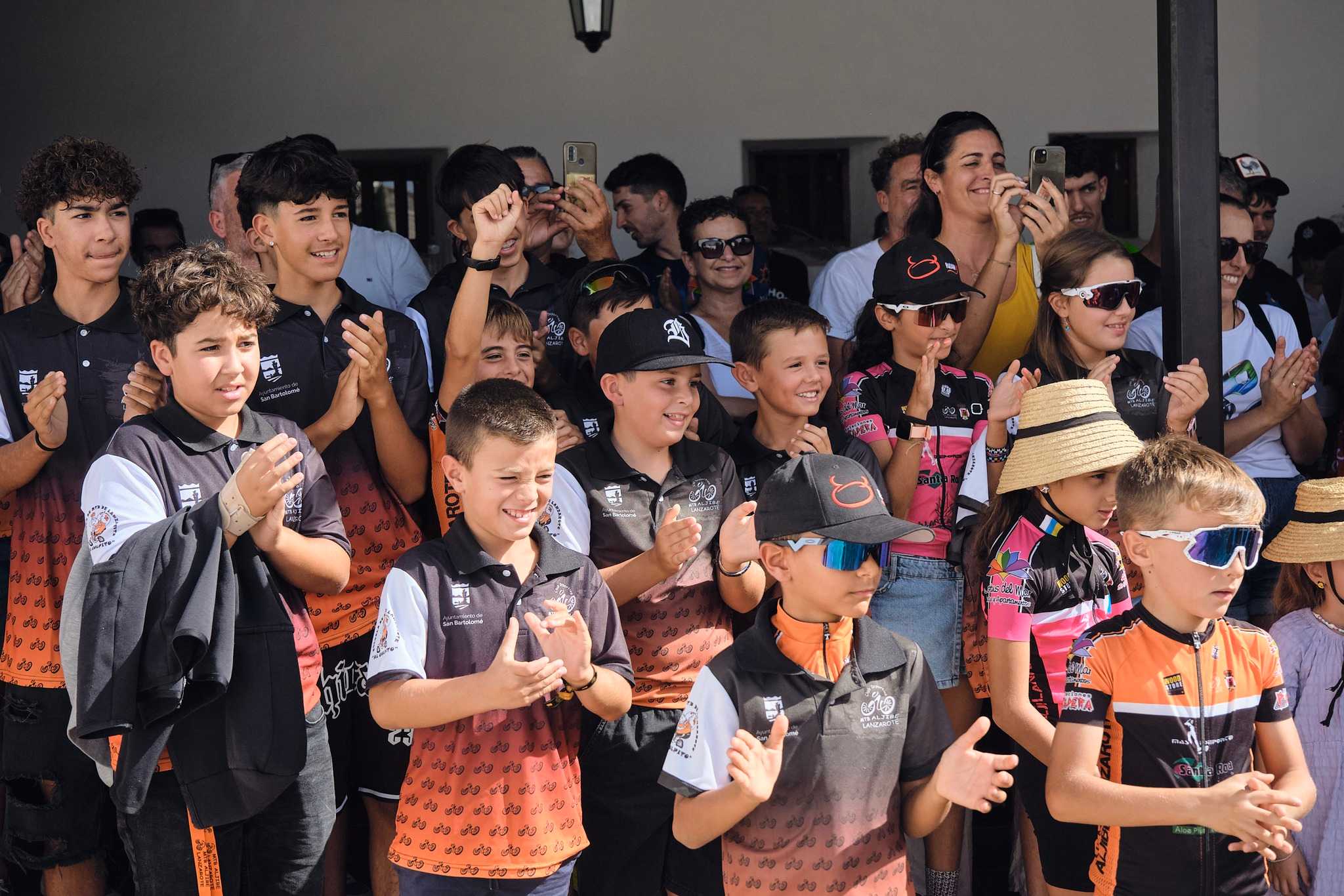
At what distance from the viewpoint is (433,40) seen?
6.30 m

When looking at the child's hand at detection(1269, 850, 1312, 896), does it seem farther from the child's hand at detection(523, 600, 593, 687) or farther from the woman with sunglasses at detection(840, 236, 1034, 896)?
the child's hand at detection(523, 600, 593, 687)

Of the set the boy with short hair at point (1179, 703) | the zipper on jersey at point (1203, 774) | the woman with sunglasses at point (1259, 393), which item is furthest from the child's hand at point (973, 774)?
the woman with sunglasses at point (1259, 393)

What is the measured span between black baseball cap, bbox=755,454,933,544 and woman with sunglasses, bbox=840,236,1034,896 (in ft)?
3.51

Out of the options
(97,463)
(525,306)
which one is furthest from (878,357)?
(97,463)

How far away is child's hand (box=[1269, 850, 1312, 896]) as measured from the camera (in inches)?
122

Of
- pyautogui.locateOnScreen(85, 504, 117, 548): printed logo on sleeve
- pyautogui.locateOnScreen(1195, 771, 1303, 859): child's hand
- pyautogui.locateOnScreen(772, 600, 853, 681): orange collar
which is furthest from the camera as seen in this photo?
pyautogui.locateOnScreen(85, 504, 117, 548): printed logo on sleeve

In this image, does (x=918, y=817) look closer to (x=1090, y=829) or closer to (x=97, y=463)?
(x=1090, y=829)

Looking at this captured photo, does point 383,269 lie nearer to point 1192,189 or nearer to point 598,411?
point 598,411

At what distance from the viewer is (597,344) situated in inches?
154

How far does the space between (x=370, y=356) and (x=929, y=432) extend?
1.51 m

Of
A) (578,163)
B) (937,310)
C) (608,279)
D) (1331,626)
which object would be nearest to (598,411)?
(608,279)

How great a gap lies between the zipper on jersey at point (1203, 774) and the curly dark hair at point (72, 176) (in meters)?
2.79

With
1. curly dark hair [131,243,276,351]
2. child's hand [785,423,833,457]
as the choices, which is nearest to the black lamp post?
child's hand [785,423,833,457]

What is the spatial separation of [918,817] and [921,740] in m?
0.14
